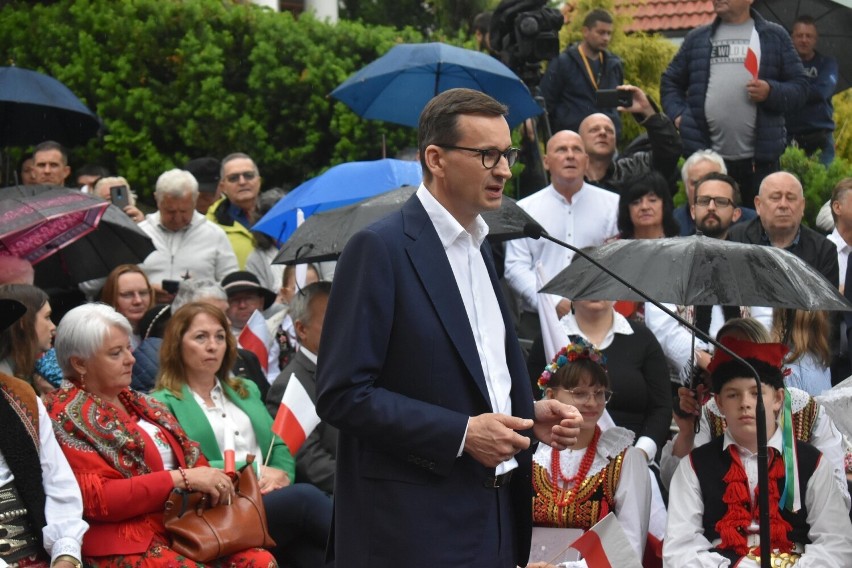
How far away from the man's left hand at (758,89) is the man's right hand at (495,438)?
685 centimetres

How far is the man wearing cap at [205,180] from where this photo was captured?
10992 millimetres

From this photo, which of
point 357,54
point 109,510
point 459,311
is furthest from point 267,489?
point 357,54

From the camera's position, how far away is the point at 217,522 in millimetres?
5980

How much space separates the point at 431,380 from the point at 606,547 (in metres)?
2.20

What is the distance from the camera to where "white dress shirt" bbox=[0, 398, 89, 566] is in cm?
516

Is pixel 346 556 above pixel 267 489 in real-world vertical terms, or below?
above

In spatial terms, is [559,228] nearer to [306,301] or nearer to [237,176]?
[306,301]

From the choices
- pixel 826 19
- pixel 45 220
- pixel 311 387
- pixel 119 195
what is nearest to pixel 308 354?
pixel 311 387

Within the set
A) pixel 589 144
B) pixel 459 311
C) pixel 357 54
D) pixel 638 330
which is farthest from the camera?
pixel 357 54

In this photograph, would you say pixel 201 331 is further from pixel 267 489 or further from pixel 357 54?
pixel 357 54

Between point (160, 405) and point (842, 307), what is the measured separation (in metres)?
2.99

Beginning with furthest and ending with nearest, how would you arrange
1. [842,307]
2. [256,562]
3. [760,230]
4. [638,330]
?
[760,230] < [638,330] < [256,562] < [842,307]

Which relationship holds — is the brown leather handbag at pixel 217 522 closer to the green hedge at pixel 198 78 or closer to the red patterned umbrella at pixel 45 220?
the red patterned umbrella at pixel 45 220

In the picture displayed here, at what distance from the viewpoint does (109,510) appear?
5.66 meters
